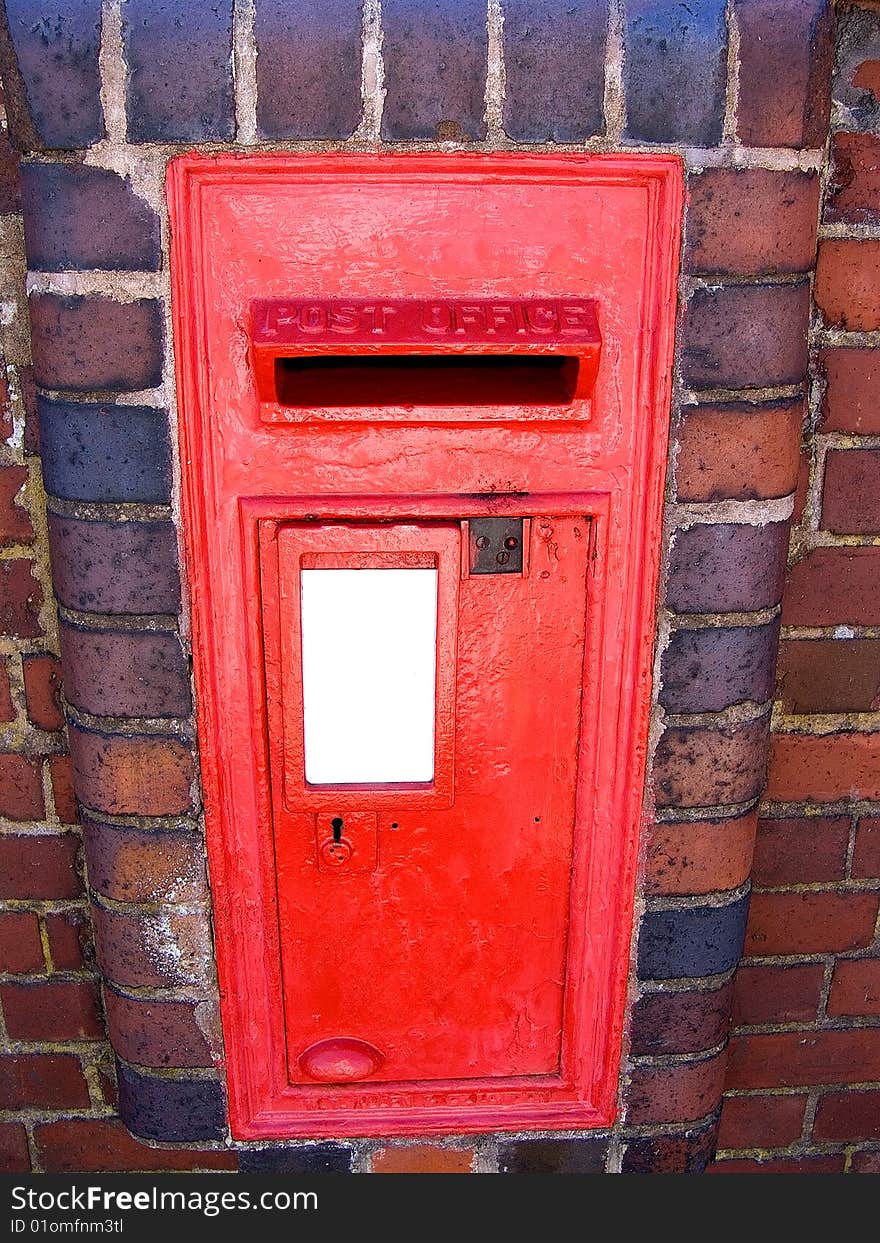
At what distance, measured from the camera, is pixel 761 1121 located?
1.33 metres

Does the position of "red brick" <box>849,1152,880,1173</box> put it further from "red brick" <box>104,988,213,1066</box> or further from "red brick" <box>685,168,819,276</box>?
"red brick" <box>685,168,819,276</box>

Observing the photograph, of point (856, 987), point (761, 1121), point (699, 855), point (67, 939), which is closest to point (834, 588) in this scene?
point (699, 855)

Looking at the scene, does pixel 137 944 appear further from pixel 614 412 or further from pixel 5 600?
pixel 614 412

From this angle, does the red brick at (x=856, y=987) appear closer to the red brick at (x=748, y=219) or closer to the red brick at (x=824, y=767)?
the red brick at (x=824, y=767)

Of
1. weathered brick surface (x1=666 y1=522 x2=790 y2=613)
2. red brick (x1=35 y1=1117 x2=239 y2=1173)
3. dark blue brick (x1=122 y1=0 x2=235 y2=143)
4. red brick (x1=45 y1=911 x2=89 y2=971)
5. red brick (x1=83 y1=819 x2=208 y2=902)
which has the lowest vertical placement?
red brick (x1=35 y1=1117 x2=239 y2=1173)

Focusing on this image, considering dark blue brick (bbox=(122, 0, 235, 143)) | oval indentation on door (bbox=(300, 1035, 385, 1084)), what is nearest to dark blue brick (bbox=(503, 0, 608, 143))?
dark blue brick (bbox=(122, 0, 235, 143))

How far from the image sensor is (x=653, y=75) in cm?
79

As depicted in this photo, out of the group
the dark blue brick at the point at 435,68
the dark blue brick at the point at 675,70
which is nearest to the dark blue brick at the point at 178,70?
the dark blue brick at the point at 435,68

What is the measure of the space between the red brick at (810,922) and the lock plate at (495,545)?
56cm

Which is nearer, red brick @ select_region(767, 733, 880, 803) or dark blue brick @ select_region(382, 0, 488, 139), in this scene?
dark blue brick @ select_region(382, 0, 488, 139)

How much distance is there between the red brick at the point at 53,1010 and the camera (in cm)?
123

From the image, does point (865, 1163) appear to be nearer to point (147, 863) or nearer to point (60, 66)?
point (147, 863)

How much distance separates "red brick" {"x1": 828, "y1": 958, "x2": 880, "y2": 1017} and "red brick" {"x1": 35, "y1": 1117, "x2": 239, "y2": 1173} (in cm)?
85

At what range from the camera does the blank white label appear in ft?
2.92
